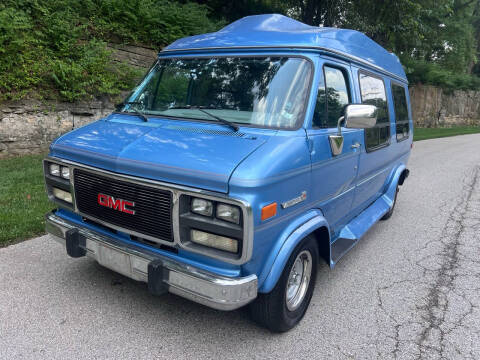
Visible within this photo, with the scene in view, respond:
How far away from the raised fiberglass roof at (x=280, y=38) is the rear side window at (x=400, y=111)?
1.35 meters

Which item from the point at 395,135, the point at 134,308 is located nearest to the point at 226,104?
the point at 134,308

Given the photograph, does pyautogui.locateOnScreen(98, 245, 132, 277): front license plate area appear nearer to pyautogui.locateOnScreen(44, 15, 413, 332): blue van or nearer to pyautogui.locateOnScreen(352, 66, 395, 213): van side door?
pyautogui.locateOnScreen(44, 15, 413, 332): blue van

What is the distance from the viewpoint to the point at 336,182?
347 cm

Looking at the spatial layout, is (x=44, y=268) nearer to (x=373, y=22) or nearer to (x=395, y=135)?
(x=395, y=135)

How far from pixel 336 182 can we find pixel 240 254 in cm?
147

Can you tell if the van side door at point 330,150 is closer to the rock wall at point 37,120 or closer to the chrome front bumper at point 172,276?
the chrome front bumper at point 172,276

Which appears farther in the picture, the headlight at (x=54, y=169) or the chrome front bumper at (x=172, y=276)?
the headlight at (x=54, y=169)

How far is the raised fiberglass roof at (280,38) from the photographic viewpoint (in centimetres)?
323

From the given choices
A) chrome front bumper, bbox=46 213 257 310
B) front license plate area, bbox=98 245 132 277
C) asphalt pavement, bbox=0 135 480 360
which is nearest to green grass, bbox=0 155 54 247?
asphalt pavement, bbox=0 135 480 360

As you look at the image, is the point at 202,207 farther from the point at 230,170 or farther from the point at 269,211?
the point at 269,211

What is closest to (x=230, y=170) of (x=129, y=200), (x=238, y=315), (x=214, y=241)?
(x=214, y=241)

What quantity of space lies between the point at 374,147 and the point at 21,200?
4.81 m

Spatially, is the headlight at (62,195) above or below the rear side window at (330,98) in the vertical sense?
below

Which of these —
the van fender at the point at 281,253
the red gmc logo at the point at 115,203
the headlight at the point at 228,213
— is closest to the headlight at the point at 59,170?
the red gmc logo at the point at 115,203
